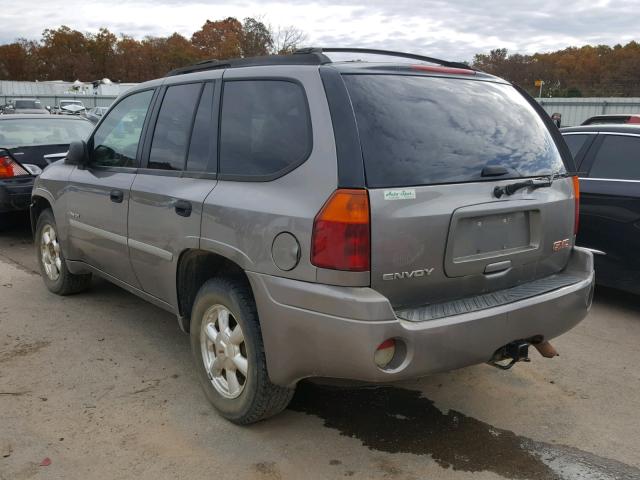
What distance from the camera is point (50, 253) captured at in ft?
17.7

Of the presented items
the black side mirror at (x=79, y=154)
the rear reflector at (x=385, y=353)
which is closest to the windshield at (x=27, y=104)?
the black side mirror at (x=79, y=154)

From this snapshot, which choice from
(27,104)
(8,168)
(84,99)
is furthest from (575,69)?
(8,168)

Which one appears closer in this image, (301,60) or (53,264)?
(301,60)

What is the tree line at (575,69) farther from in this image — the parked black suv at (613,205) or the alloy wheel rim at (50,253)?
the alloy wheel rim at (50,253)

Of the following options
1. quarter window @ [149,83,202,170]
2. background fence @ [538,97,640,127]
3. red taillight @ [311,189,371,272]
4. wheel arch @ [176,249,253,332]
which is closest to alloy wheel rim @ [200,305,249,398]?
wheel arch @ [176,249,253,332]

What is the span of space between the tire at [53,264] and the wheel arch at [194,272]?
1996 mm

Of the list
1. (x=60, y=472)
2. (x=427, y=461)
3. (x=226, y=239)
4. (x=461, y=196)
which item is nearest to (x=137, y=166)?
(x=226, y=239)

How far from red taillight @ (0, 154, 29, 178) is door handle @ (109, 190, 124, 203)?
4079 mm

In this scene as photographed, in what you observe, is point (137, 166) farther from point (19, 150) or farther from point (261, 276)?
point (19, 150)

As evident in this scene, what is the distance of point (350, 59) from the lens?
3.11 metres

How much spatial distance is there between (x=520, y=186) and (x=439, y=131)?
518 mm

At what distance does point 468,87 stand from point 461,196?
0.71 m

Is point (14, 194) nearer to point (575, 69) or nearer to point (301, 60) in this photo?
point (301, 60)

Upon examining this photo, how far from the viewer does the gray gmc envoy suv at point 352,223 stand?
258 cm
